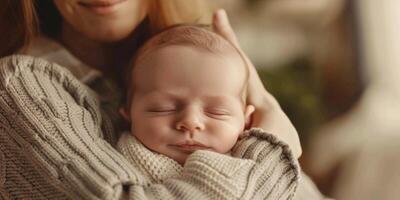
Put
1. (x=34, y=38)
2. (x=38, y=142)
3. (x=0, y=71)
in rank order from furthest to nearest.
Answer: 1. (x=34, y=38)
2. (x=0, y=71)
3. (x=38, y=142)

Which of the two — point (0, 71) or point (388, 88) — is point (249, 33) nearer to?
point (388, 88)

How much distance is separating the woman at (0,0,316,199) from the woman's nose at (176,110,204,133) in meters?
0.07

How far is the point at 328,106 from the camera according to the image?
2.96 meters

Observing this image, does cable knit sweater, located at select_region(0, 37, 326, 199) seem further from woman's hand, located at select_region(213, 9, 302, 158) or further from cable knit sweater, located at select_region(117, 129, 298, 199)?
woman's hand, located at select_region(213, 9, 302, 158)

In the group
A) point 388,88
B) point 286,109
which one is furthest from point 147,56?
point 388,88

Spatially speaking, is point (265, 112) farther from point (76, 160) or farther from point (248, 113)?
point (76, 160)

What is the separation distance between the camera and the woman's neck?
5.07ft

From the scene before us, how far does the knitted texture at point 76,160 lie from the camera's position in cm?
109

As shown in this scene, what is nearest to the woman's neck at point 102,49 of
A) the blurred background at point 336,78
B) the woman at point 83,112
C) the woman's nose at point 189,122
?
the woman at point 83,112

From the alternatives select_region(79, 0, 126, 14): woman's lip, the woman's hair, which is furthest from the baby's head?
the woman's hair

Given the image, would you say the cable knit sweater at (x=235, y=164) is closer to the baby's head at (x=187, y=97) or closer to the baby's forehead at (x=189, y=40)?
the baby's head at (x=187, y=97)

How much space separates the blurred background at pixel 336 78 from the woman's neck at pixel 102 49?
1.09 m

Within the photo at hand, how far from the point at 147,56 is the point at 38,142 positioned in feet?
0.91

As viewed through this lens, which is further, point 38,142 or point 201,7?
point 201,7
